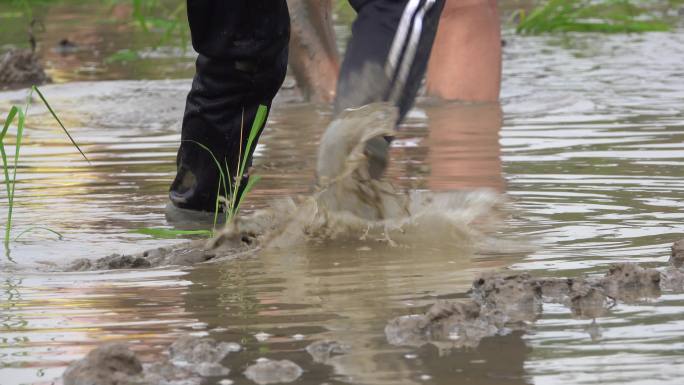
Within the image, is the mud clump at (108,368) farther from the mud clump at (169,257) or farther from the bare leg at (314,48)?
the bare leg at (314,48)

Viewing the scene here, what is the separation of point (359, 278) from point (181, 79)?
4333 mm

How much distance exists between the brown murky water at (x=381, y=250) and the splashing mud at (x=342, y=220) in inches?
1.8

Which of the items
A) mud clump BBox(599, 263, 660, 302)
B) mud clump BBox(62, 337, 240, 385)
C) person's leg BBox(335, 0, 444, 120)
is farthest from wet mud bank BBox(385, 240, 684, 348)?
person's leg BBox(335, 0, 444, 120)

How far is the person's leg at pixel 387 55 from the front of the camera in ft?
9.62

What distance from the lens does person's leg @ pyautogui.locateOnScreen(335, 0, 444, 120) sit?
2932 millimetres

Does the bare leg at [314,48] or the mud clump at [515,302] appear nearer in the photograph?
the mud clump at [515,302]

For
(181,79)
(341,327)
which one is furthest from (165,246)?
(181,79)

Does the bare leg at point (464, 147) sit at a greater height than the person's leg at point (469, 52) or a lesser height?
lesser

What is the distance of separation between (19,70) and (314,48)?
5.89ft

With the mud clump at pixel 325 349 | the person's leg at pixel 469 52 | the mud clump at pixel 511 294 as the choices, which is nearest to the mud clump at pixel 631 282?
the mud clump at pixel 511 294

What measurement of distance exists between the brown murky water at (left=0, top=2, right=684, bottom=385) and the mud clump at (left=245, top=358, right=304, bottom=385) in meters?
0.03

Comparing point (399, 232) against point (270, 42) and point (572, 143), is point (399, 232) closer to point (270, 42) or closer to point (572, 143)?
point (270, 42)

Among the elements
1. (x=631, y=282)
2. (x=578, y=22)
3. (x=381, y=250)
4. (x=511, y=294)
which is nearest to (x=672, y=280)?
(x=631, y=282)

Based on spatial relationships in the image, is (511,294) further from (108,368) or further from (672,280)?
(108,368)
